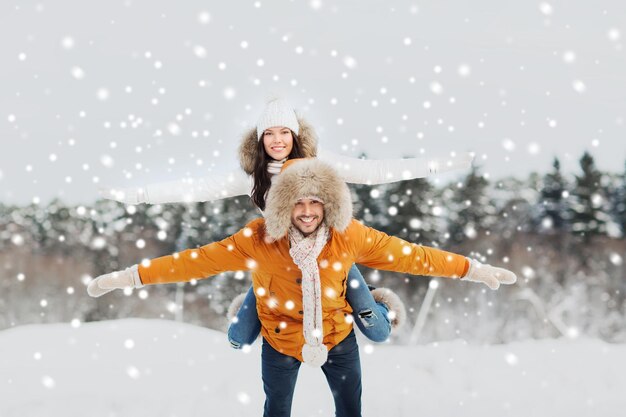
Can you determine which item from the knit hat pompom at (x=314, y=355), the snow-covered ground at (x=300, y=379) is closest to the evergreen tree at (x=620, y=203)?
the snow-covered ground at (x=300, y=379)

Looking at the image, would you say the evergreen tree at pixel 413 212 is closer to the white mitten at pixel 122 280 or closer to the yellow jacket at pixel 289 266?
the yellow jacket at pixel 289 266

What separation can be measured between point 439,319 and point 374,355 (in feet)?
31.5

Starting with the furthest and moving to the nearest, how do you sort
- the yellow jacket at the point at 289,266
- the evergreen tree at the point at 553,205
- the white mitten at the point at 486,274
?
the evergreen tree at the point at 553,205 < the white mitten at the point at 486,274 < the yellow jacket at the point at 289,266

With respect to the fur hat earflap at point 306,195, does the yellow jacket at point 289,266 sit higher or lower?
lower

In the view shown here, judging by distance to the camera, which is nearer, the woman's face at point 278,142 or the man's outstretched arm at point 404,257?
the man's outstretched arm at point 404,257

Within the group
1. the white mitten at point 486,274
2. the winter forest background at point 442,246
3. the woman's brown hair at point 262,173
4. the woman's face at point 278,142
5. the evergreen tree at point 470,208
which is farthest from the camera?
the evergreen tree at point 470,208

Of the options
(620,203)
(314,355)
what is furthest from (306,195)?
(620,203)

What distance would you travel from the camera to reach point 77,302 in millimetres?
16875

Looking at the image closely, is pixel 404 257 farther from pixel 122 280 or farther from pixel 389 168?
pixel 122 280

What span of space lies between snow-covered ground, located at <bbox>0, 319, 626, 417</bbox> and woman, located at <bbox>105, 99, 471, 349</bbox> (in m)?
2.01

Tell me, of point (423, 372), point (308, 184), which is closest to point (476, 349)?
point (423, 372)

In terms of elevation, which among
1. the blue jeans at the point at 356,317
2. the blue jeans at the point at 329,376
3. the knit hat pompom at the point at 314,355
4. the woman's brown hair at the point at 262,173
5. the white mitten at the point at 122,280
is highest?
the woman's brown hair at the point at 262,173

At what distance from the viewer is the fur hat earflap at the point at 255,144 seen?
327 centimetres

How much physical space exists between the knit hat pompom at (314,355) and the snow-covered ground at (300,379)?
2.27 m
